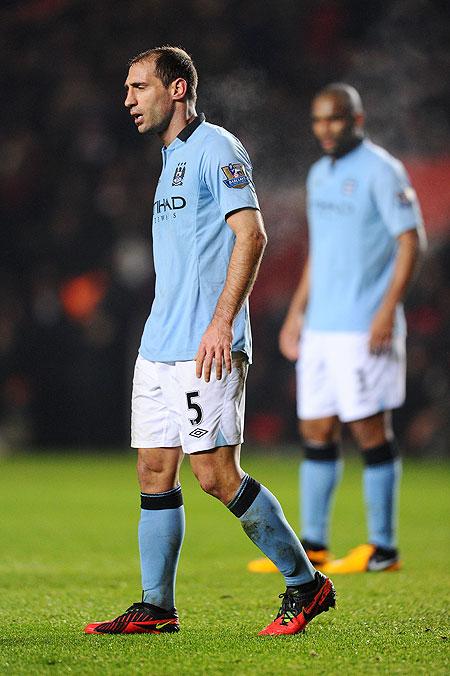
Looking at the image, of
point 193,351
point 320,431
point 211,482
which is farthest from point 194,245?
point 320,431

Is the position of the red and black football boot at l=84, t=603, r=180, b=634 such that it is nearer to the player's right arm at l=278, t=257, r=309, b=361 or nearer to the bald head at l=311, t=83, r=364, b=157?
the player's right arm at l=278, t=257, r=309, b=361

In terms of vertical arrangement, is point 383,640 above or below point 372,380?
below

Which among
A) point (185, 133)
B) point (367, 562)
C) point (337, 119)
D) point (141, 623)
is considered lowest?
point (367, 562)

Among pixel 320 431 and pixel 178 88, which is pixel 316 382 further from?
pixel 178 88

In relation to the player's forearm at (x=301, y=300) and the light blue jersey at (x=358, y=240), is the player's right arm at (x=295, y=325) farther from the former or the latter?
the light blue jersey at (x=358, y=240)

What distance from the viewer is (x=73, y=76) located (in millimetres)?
14688

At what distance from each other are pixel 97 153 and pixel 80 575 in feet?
31.8

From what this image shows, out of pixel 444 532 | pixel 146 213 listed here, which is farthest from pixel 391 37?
pixel 444 532

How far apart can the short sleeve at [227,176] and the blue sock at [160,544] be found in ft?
3.39

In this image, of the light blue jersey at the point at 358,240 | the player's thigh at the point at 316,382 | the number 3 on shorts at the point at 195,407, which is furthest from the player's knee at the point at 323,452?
the number 3 on shorts at the point at 195,407

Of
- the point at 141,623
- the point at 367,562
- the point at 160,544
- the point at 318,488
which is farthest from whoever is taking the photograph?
the point at 318,488

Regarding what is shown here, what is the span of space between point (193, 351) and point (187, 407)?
19 cm

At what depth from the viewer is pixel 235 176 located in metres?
4.18

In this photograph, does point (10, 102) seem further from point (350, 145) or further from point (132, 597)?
point (132, 597)
